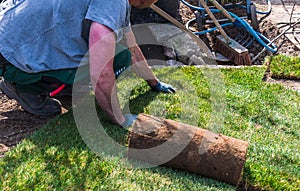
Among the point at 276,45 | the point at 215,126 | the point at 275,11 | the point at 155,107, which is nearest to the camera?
the point at 215,126

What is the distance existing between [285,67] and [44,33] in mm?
2946

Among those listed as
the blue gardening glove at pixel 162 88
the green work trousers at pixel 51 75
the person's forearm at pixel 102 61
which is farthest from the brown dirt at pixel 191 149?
the blue gardening glove at pixel 162 88

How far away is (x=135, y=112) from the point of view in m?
3.54

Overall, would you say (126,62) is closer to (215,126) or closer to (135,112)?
(135,112)

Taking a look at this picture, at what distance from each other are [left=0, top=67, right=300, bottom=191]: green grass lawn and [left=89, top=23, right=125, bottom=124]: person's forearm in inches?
14.5

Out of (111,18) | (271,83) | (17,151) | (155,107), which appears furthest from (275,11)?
(17,151)

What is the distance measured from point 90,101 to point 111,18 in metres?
1.07

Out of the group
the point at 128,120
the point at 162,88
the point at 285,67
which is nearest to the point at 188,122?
the point at 128,120

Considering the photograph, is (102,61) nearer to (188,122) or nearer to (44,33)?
(44,33)

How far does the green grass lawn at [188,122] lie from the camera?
2.62 m

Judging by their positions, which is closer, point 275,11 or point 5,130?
point 5,130

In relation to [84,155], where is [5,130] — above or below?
below

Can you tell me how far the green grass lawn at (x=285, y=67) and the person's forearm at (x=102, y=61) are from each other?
7.99ft

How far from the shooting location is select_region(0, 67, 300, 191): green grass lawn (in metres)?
2.62
